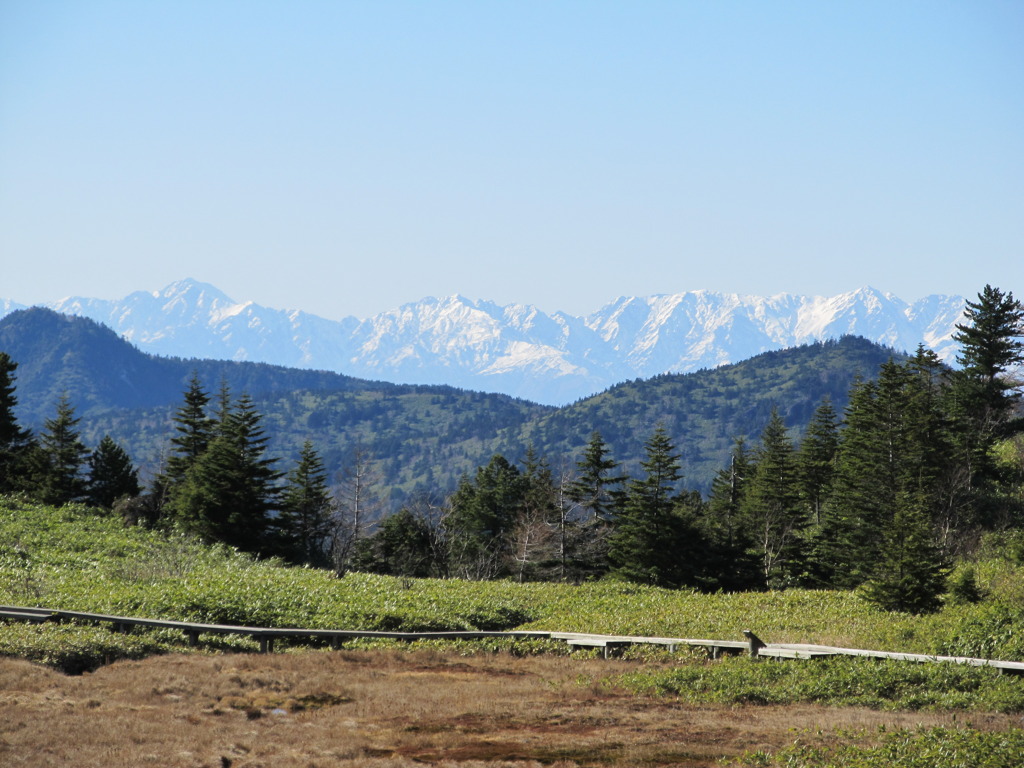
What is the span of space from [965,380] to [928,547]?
40217 millimetres

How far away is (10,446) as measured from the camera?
73375mm

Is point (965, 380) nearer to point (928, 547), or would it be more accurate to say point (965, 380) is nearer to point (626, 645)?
point (928, 547)

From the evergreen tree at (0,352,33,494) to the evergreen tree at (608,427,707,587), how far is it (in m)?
42.0

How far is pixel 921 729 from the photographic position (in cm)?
1473

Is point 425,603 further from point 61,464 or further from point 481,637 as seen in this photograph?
point 61,464

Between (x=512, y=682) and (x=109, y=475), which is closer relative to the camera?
(x=512, y=682)

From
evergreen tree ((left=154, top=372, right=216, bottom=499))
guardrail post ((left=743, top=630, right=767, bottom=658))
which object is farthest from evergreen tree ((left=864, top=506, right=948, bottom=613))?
evergreen tree ((left=154, top=372, right=216, bottom=499))

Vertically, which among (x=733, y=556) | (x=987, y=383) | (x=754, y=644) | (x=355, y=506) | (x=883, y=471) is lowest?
(x=733, y=556)

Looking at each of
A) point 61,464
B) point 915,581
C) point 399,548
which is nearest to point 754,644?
point 915,581

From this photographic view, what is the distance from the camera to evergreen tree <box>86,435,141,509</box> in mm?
78619

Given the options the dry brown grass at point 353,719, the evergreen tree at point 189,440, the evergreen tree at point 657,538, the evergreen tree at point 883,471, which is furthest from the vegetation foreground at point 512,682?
the evergreen tree at point 189,440

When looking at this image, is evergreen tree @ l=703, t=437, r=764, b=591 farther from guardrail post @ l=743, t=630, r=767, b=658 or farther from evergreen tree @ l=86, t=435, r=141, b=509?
evergreen tree @ l=86, t=435, r=141, b=509

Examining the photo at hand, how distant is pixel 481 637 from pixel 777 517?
46345 mm

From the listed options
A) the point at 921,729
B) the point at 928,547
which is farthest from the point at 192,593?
the point at 928,547
